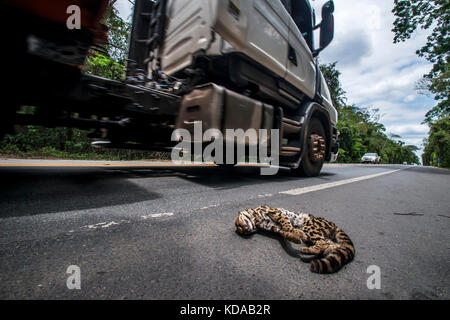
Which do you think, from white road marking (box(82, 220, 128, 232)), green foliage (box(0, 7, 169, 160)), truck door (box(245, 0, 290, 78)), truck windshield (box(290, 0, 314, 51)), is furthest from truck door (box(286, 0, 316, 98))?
green foliage (box(0, 7, 169, 160))

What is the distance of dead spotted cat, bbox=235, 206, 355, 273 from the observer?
37.5 inches

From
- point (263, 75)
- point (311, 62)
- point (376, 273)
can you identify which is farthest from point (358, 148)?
point (376, 273)

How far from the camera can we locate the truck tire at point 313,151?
173 inches

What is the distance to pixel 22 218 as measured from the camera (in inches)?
51.3

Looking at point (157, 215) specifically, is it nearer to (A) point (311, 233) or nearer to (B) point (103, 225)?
(B) point (103, 225)

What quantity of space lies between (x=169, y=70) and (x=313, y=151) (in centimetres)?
340

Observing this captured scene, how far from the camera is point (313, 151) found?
4492 mm

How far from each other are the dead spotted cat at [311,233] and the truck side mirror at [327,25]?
3776 millimetres

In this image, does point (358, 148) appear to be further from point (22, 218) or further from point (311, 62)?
point (22, 218)

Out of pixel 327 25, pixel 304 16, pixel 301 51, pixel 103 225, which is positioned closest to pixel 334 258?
pixel 103 225

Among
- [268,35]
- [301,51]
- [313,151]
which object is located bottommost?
[313,151]

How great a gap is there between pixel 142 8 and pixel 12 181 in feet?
10.2

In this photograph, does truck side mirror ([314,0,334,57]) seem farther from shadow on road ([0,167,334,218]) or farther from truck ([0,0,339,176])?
shadow on road ([0,167,334,218])

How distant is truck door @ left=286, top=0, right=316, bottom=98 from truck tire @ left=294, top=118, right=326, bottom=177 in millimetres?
757
